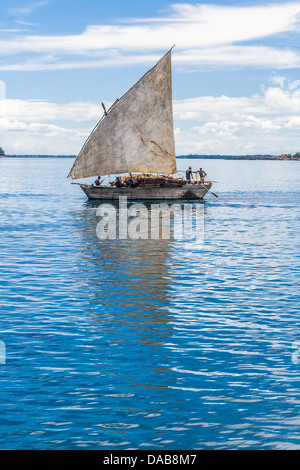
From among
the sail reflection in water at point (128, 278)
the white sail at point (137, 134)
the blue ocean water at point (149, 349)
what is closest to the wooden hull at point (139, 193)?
the white sail at point (137, 134)

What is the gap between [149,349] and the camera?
63.2 feet

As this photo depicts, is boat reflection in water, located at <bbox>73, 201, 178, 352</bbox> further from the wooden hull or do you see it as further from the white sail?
the wooden hull

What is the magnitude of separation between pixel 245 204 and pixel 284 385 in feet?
215

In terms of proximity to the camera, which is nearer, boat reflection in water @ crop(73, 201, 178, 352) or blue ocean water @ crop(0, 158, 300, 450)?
blue ocean water @ crop(0, 158, 300, 450)

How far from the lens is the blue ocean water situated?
13855mm

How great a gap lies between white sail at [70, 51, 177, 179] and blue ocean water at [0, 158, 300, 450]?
3747cm

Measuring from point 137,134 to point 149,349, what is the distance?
191ft

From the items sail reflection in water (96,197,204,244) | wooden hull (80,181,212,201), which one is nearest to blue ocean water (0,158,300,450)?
sail reflection in water (96,197,204,244)

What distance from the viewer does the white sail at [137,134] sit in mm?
73000

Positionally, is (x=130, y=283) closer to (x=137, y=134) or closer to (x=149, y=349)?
(x=149, y=349)

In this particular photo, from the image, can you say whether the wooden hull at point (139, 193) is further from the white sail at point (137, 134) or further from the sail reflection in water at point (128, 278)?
the sail reflection in water at point (128, 278)

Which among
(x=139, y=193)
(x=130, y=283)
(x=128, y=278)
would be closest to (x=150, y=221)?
(x=139, y=193)

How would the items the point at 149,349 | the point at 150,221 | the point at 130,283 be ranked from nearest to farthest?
the point at 149,349
the point at 130,283
the point at 150,221
